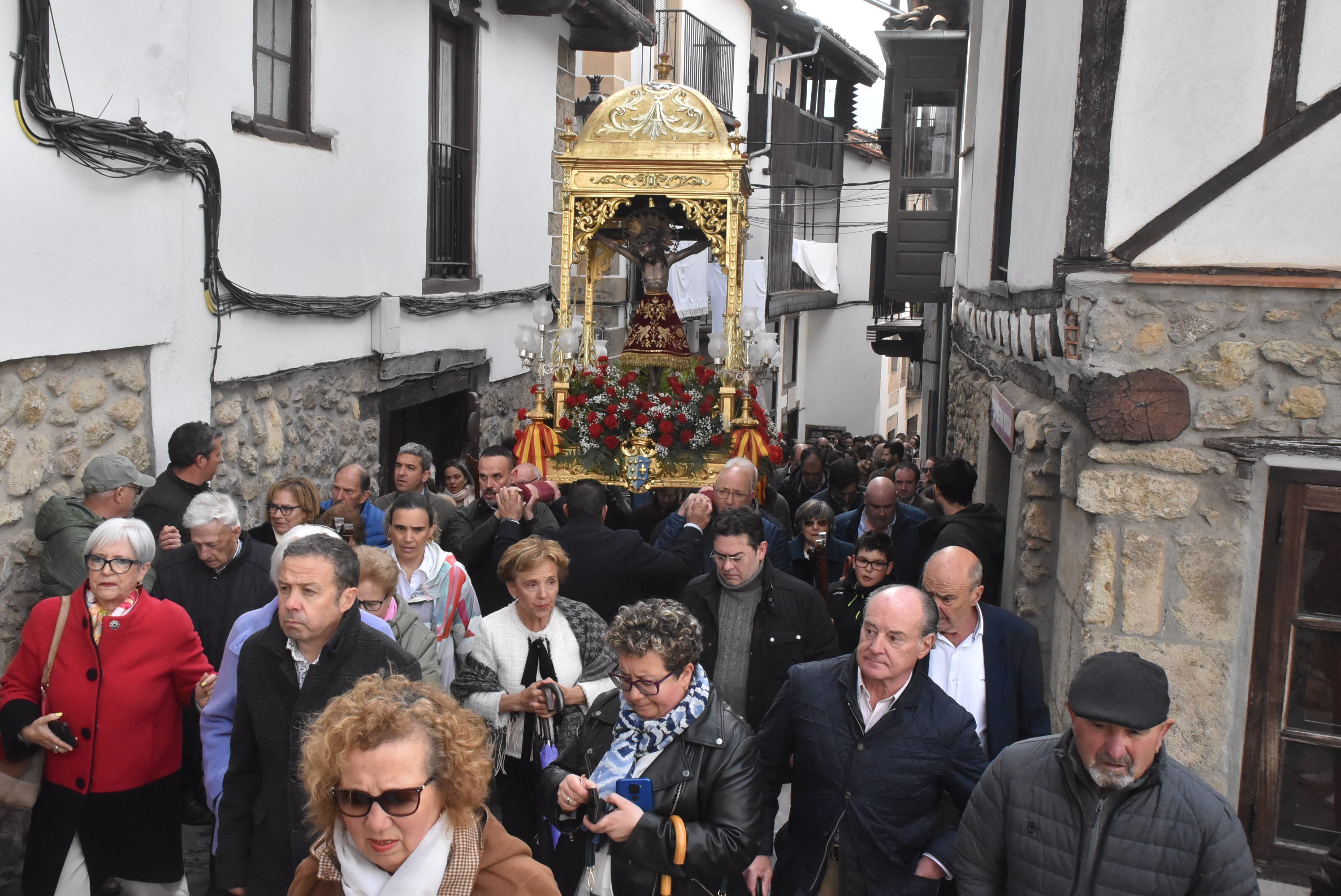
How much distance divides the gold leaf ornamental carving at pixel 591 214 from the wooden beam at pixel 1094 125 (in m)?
4.87

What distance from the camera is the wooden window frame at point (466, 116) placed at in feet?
32.0

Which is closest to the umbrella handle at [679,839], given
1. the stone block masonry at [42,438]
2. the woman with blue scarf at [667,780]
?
the woman with blue scarf at [667,780]

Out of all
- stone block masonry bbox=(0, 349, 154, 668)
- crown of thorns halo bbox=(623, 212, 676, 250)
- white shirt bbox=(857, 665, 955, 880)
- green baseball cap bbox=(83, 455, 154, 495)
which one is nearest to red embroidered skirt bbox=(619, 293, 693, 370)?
crown of thorns halo bbox=(623, 212, 676, 250)

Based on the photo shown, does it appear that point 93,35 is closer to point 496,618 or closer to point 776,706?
point 496,618

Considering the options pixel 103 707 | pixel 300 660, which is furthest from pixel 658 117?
pixel 300 660

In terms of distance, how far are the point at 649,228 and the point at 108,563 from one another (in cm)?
659

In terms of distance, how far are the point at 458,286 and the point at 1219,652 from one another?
7127 mm

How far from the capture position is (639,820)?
3.11 meters

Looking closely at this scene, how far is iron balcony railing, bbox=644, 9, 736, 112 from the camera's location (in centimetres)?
1933

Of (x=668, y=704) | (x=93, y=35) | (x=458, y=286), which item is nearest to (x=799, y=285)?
(x=458, y=286)

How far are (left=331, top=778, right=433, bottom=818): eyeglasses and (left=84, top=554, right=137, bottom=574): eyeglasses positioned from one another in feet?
6.88

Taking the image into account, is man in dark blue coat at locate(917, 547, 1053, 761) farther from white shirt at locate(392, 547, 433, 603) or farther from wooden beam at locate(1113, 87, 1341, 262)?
white shirt at locate(392, 547, 433, 603)

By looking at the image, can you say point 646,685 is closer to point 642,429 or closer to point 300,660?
point 300,660

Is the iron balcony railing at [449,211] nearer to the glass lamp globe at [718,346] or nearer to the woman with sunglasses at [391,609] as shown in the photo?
the glass lamp globe at [718,346]
